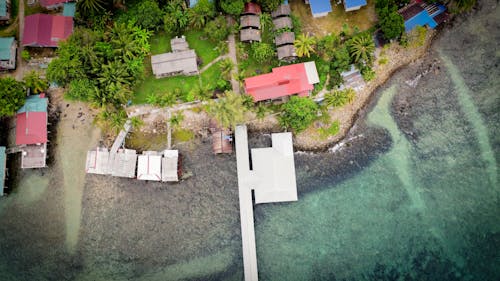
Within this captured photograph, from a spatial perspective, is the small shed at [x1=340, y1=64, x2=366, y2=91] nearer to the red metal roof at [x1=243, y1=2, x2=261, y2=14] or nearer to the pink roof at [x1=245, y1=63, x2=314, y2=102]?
the pink roof at [x1=245, y1=63, x2=314, y2=102]

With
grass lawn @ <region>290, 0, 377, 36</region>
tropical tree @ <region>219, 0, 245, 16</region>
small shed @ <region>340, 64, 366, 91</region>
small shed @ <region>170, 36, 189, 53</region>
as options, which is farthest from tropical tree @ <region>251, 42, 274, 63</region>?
small shed @ <region>340, 64, 366, 91</region>

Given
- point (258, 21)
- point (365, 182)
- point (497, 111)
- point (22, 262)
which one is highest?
point (258, 21)

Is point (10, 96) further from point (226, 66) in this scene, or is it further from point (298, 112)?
point (298, 112)

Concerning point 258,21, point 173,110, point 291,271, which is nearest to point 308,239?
point 291,271

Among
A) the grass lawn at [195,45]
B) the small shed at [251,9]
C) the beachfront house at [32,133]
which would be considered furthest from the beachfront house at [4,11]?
the small shed at [251,9]

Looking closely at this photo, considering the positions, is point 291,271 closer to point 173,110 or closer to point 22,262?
point 173,110

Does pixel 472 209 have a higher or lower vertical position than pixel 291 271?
higher
